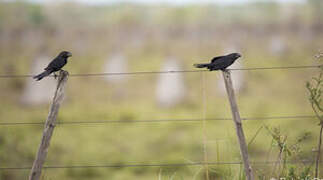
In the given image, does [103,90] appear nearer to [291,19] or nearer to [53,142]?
[53,142]

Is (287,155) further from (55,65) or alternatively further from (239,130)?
(55,65)

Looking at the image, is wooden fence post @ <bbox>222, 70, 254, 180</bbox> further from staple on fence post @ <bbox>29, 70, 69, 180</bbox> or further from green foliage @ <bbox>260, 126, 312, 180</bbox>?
staple on fence post @ <bbox>29, 70, 69, 180</bbox>

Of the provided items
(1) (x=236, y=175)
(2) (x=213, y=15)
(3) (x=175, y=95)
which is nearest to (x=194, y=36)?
(2) (x=213, y=15)

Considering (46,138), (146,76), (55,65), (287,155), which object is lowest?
(46,138)

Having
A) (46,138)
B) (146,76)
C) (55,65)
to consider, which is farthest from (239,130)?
(146,76)

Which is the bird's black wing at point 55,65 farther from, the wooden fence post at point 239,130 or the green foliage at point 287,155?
the green foliage at point 287,155

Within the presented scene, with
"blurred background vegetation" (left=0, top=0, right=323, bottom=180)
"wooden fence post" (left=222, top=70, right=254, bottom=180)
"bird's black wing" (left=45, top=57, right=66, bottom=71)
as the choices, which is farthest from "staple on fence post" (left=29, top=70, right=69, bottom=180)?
"blurred background vegetation" (left=0, top=0, right=323, bottom=180)

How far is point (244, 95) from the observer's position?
22.5 meters

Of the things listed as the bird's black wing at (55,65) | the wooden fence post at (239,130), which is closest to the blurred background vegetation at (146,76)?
the bird's black wing at (55,65)

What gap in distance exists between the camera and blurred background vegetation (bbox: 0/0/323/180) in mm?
18516

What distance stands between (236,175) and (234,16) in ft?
78.3

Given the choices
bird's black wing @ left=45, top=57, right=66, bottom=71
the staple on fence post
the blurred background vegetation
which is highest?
the blurred background vegetation

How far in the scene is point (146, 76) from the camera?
85.1 ft

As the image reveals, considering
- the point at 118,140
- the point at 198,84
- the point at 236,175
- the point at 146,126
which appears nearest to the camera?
the point at 236,175
